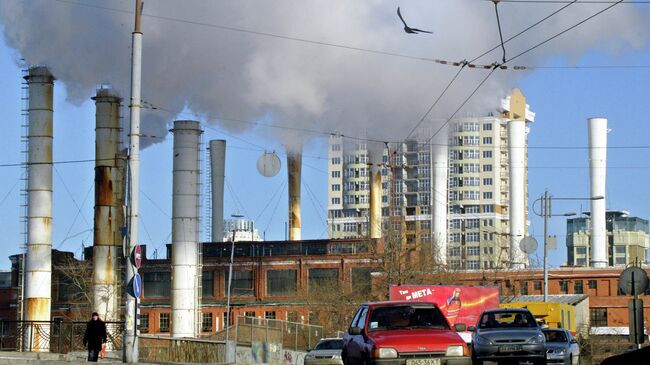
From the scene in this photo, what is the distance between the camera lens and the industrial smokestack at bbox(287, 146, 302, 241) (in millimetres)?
106438

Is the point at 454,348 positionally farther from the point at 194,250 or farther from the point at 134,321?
the point at 194,250

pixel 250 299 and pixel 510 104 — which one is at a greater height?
pixel 510 104

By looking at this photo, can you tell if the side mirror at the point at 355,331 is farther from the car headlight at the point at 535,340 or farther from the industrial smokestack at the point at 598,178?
the industrial smokestack at the point at 598,178

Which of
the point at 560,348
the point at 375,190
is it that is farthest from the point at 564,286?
the point at 560,348

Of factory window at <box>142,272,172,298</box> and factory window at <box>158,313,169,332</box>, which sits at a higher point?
factory window at <box>142,272,172,298</box>

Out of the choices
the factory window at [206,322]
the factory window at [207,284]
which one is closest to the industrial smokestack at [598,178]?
the factory window at [207,284]

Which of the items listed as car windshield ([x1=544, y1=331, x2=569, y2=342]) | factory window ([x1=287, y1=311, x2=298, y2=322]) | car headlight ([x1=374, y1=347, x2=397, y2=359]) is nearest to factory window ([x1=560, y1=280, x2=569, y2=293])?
factory window ([x1=287, y1=311, x2=298, y2=322])

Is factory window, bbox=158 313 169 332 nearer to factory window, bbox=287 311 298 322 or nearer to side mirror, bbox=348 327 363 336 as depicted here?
factory window, bbox=287 311 298 322

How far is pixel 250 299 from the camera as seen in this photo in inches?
3952

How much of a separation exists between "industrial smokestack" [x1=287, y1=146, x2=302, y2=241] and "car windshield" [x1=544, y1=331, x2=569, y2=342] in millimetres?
74108

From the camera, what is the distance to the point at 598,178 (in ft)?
394

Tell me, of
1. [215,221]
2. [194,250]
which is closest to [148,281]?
[215,221]

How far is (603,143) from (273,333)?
3177 inches

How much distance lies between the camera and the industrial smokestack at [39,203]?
65.3 m
